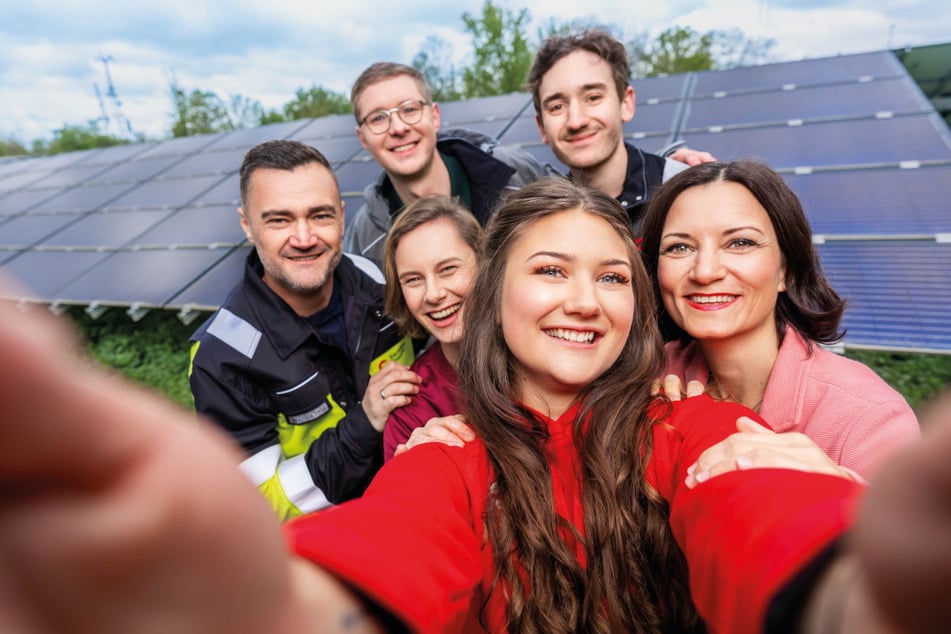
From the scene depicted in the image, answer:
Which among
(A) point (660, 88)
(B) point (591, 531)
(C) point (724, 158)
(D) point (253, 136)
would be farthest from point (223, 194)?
(B) point (591, 531)

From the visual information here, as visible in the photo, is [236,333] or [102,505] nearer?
[102,505]

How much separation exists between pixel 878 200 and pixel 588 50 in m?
3.08

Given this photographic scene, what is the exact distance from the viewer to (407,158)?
3.57 metres

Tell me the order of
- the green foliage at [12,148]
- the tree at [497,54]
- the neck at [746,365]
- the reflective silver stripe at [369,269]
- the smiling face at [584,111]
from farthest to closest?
the green foliage at [12,148] < the tree at [497,54] < the smiling face at [584,111] < the reflective silver stripe at [369,269] < the neck at [746,365]

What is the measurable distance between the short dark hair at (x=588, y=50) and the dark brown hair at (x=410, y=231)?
4.44 feet

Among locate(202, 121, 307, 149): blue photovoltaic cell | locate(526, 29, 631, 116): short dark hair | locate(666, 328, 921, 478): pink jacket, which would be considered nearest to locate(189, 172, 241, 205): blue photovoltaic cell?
locate(202, 121, 307, 149): blue photovoltaic cell

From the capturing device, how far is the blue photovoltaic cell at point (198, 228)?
640 cm

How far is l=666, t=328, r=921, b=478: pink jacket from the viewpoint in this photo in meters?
1.46

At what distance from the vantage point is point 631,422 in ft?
5.09

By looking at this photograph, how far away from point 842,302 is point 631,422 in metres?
1.07

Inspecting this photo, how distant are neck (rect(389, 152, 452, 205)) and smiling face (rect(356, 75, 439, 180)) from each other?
0.02 meters

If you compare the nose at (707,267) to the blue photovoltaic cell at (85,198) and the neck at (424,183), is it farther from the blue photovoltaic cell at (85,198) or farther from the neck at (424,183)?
the blue photovoltaic cell at (85,198)

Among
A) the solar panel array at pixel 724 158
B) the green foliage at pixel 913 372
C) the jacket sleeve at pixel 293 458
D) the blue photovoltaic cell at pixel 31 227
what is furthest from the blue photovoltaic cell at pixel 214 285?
the green foliage at pixel 913 372

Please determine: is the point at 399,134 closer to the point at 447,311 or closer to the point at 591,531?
the point at 447,311
